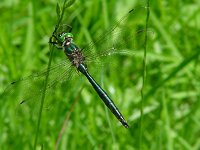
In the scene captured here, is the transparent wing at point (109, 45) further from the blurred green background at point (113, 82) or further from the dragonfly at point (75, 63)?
the blurred green background at point (113, 82)

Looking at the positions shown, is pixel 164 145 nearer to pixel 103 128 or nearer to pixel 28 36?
pixel 103 128

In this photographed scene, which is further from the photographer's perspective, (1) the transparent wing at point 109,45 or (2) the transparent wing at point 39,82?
(1) the transparent wing at point 109,45

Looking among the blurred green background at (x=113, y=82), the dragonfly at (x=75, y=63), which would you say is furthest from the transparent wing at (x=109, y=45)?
the blurred green background at (x=113, y=82)

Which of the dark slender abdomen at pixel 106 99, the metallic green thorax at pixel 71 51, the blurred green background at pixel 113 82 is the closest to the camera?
the dark slender abdomen at pixel 106 99

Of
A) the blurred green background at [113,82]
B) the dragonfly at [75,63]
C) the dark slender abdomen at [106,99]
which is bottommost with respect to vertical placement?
the blurred green background at [113,82]

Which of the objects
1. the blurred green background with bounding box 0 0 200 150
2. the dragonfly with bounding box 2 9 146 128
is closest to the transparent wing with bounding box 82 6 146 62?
the dragonfly with bounding box 2 9 146 128

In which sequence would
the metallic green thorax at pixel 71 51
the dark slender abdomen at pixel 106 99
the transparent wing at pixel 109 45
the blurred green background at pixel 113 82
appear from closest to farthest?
the dark slender abdomen at pixel 106 99 < the metallic green thorax at pixel 71 51 < the transparent wing at pixel 109 45 < the blurred green background at pixel 113 82
